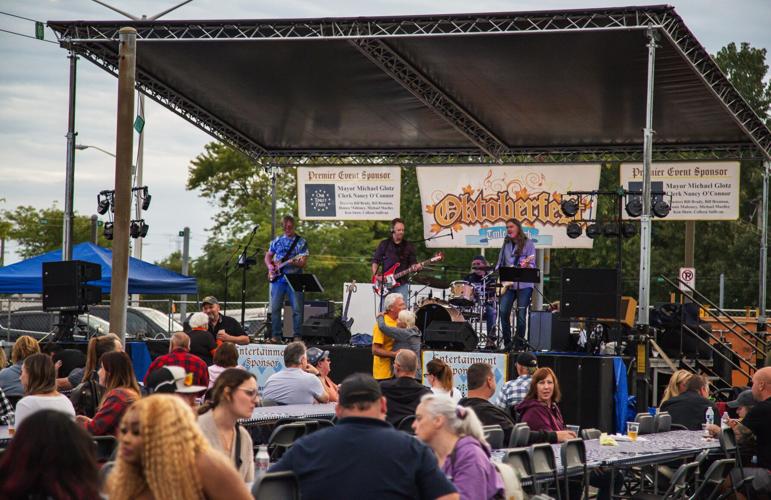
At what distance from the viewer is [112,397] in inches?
278

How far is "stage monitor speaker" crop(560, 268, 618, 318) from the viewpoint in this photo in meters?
14.1

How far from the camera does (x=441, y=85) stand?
682 inches

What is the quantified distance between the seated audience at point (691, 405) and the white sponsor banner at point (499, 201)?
813 cm

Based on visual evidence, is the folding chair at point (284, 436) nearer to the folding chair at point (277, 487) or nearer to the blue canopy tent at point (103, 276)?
the folding chair at point (277, 487)

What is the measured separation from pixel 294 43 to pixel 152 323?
826cm

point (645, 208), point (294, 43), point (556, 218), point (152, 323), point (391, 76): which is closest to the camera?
point (645, 208)

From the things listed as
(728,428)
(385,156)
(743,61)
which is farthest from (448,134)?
(743,61)

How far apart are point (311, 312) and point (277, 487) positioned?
13365 millimetres

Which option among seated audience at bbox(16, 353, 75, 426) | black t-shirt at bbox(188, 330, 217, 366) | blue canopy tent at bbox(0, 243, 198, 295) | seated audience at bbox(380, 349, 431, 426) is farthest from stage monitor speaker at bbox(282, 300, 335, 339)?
seated audience at bbox(16, 353, 75, 426)

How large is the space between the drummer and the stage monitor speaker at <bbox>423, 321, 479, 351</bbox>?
4.10 ft

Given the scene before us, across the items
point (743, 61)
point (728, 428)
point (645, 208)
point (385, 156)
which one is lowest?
point (728, 428)

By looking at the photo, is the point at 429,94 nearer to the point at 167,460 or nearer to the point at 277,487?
the point at 277,487

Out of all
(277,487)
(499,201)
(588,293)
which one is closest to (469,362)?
(588,293)

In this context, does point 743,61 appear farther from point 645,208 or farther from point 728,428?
point 728,428
